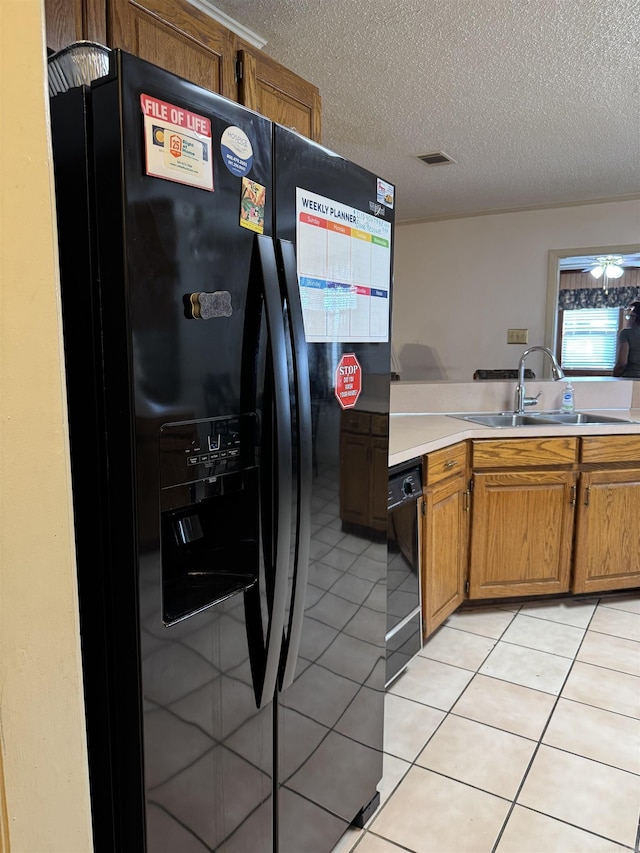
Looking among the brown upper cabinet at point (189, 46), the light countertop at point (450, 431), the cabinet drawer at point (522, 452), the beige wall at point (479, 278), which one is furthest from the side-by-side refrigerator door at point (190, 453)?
the beige wall at point (479, 278)

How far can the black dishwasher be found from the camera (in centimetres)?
209

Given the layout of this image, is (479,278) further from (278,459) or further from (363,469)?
(278,459)

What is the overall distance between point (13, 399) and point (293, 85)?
76.1 inches

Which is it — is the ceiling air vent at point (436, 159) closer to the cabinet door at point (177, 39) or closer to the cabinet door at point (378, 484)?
the cabinet door at point (177, 39)

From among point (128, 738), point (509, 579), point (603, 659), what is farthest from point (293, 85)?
point (603, 659)

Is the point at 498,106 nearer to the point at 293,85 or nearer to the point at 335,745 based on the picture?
the point at 293,85

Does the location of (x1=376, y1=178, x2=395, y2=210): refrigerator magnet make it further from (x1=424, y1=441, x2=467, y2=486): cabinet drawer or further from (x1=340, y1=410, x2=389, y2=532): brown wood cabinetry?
(x1=424, y1=441, x2=467, y2=486): cabinet drawer

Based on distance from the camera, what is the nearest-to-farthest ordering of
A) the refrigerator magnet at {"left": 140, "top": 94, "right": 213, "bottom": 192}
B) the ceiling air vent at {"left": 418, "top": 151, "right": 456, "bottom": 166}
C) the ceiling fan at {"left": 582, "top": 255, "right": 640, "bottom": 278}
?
the refrigerator magnet at {"left": 140, "top": 94, "right": 213, "bottom": 192}, the ceiling air vent at {"left": 418, "top": 151, "right": 456, "bottom": 166}, the ceiling fan at {"left": 582, "top": 255, "right": 640, "bottom": 278}

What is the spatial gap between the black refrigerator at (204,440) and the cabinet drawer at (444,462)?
105cm

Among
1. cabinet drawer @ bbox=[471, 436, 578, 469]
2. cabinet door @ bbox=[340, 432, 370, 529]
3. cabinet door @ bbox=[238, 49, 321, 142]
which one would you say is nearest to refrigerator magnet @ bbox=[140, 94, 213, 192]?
cabinet door @ bbox=[340, 432, 370, 529]

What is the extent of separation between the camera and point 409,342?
564 cm

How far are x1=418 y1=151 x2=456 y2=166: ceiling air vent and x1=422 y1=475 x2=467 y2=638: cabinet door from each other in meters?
2.05

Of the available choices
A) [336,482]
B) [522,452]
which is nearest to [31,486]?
[336,482]

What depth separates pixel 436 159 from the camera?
3650 millimetres
